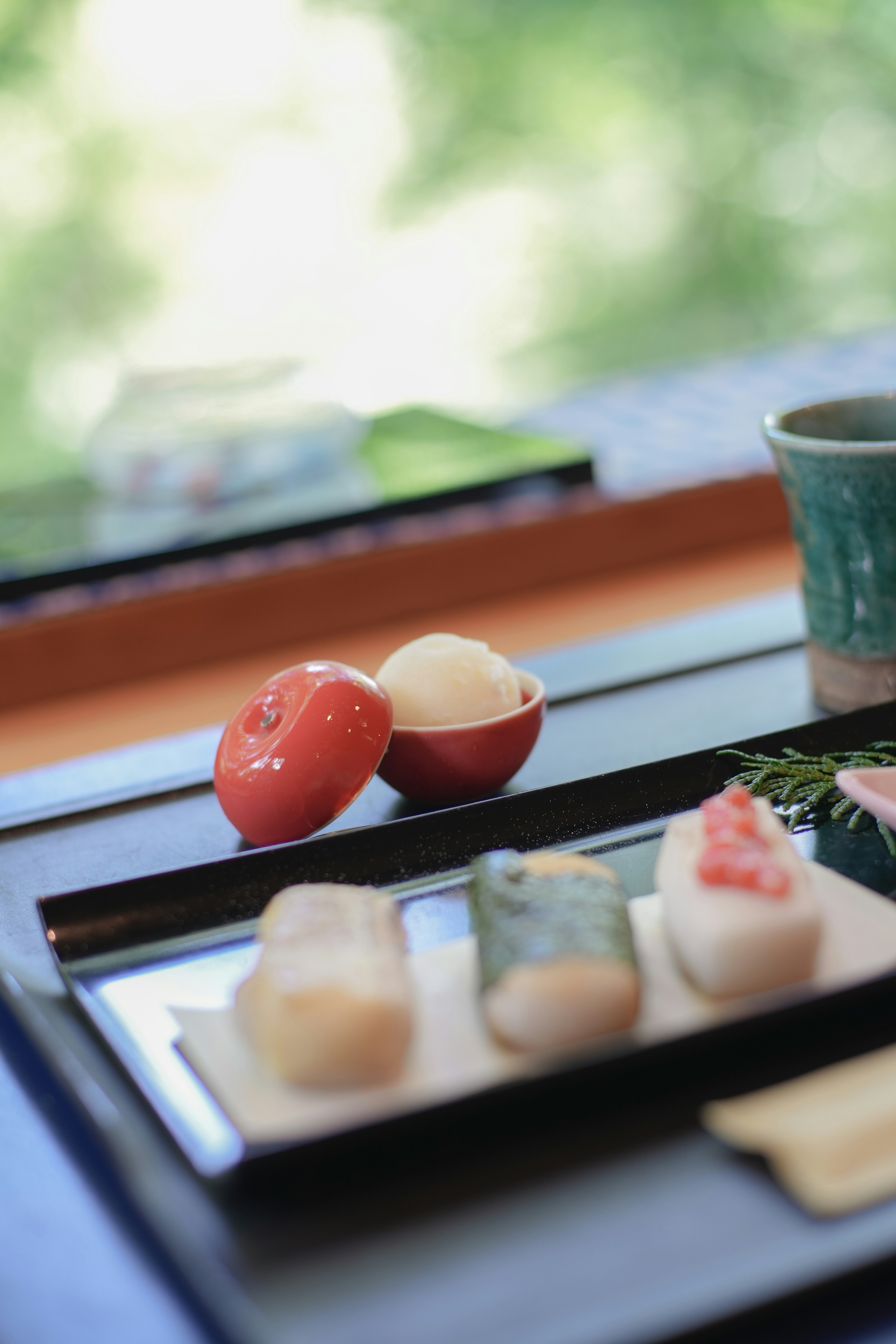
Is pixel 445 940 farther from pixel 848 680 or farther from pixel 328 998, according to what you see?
pixel 848 680

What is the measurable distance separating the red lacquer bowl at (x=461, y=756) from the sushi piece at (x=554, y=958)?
0.16 meters

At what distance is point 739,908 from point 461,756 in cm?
22

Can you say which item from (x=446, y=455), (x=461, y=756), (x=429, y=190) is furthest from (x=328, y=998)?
(x=429, y=190)

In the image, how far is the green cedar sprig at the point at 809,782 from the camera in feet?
1.91

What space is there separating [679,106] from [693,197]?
20 cm

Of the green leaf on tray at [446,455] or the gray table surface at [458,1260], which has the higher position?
the green leaf on tray at [446,455]

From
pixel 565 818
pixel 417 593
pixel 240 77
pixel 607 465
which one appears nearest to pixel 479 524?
pixel 417 593

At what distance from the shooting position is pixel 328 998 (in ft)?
1.28

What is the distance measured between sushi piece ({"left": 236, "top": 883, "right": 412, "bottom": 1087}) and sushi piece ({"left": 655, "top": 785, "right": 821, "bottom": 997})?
0.10 m

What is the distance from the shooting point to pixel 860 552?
26.5 inches

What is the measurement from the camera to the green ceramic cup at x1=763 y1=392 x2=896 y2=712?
0.65 m

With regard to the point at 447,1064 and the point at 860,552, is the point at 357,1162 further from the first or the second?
the point at 860,552

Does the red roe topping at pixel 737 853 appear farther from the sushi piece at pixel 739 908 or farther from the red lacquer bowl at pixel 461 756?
the red lacquer bowl at pixel 461 756

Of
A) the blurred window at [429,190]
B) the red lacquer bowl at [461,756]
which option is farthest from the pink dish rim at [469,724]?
the blurred window at [429,190]
